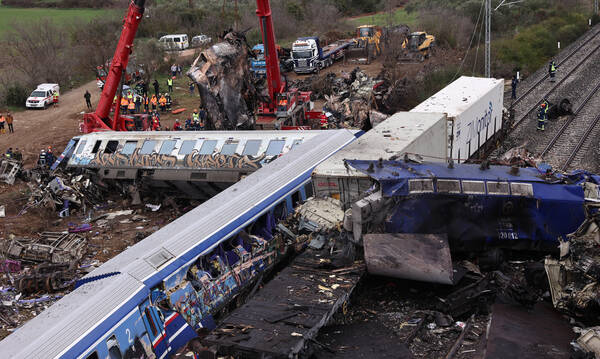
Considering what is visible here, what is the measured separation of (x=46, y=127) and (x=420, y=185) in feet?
96.1

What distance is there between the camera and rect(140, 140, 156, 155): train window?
894 inches

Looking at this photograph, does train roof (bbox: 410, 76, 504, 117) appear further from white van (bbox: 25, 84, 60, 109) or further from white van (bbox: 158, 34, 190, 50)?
white van (bbox: 158, 34, 190, 50)

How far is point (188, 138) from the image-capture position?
74.1 feet

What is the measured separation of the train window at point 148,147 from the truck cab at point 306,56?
22899 millimetres

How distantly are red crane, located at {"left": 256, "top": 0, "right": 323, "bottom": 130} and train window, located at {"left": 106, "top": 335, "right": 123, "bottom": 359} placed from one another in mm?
17235

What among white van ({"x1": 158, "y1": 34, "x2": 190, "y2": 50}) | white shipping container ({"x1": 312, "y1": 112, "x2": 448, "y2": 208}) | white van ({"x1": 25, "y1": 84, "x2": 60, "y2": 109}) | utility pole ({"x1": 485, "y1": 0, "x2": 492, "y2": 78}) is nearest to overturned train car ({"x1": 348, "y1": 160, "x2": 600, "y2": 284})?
white shipping container ({"x1": 312, "y1": 112, "x2": 448, "y2": 208})

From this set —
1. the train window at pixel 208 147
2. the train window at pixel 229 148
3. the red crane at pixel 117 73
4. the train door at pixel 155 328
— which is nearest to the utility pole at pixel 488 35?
the train window at pixel 229 148

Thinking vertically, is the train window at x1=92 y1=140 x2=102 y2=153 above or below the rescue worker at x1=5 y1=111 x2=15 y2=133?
above

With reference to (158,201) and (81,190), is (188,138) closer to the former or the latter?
(158,201)

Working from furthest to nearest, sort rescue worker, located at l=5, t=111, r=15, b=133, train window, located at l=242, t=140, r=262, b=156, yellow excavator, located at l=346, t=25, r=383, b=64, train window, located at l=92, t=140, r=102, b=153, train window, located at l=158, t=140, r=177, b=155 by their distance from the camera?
1. yellow excavator, located at l=346, t=25, r=383, b=64
2. rescue worker, located at l=5, t=111, r=15, b=133
3. train window, located at l=92, t=140, r=102, b=153
4. train window, located at l=158, t=140, r=177, b=155
5. train window, located at l=242, t=140, r=262, b=156

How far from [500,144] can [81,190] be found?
17.8 metres

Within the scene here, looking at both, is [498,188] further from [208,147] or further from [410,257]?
[208,147]

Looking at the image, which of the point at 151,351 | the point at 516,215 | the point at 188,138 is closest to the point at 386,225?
the point at 516,215

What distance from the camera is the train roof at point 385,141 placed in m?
15.9
